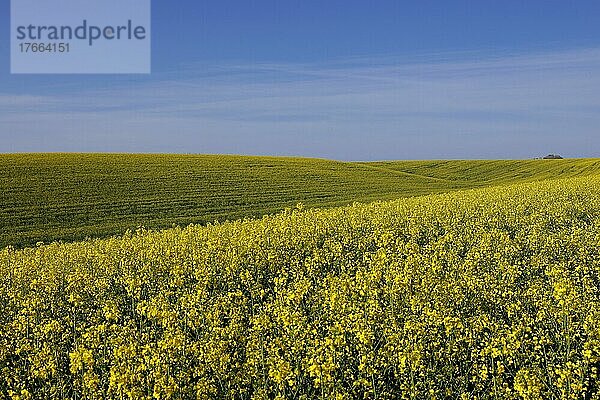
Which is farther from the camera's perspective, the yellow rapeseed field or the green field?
the green field

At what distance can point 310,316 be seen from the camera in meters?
8.59

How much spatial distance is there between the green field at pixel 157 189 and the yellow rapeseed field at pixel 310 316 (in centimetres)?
1165

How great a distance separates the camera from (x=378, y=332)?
7.58m

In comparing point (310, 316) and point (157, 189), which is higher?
point (157, 189)

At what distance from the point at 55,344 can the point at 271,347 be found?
365cm

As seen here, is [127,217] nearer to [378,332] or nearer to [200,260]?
[200,260]

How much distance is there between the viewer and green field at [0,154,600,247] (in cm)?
2728

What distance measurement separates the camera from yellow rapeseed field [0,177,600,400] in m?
6.62

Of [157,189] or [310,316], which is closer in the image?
[310,316]

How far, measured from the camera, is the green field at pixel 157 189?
2728 centimetres

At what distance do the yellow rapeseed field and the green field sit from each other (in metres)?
11.6

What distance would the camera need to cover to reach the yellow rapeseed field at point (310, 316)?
662cm

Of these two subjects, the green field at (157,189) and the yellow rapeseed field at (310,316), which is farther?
the green field at (157,189)

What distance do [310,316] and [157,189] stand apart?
1131 inches
